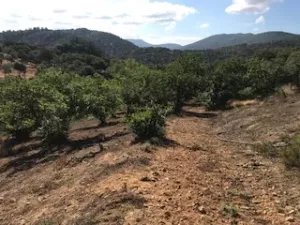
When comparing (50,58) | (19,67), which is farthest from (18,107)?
(50,58)

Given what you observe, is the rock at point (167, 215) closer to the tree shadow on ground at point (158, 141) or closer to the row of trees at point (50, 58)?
the tree shadow on ground at point (158, 141)

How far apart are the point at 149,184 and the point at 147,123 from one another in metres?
5.89

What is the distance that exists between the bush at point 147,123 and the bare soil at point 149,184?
0.67 m

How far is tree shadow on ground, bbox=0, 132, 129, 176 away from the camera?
16922 millimetres

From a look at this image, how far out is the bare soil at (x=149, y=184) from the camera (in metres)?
9.01

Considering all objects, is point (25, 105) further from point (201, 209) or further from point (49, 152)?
point (201, 209)

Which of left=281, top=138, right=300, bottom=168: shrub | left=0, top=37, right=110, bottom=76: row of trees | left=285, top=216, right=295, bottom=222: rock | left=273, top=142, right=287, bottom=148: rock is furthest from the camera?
left=0, top=37, right=110, bottom=76: row of trees

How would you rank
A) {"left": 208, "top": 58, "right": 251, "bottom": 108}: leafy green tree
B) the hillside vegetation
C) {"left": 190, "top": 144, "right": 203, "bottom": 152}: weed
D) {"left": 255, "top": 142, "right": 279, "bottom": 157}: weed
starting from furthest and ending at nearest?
{"left": 208, "top": 58, "right": 251, "bottom": 108}: leafy green tree < {"left": 190, "top": 144, "right": 203, "bottom": 152}: weed < {"left": 255, "top": 142, "right": 279, "bottom": 157}: weed < the hillside vegetation

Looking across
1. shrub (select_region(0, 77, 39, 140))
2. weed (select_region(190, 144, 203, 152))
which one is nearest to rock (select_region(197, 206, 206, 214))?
weed (select_region(190, 144, 203, 152))

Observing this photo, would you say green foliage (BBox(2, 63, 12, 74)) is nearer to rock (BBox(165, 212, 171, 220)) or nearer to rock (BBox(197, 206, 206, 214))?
rock (BBox(197, 206, 206, 214))

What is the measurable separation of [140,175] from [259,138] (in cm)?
872

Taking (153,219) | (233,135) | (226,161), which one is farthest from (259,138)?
(153,219)

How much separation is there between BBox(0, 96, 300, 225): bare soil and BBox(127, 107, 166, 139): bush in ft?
2.21

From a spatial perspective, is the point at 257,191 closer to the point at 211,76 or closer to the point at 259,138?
the point at 259,138
